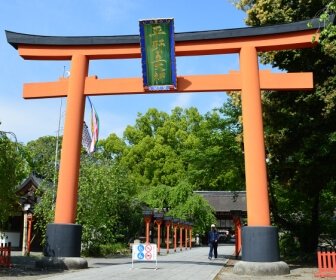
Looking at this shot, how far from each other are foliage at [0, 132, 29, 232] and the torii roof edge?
365 centimetres

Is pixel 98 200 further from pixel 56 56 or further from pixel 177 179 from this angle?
pixel 177 179

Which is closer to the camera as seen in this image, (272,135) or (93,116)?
(272,135)

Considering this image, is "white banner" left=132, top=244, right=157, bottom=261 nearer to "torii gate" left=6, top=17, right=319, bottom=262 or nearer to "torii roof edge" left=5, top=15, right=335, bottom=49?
"torii gate" left=6, top=17, right=319, bottom=262

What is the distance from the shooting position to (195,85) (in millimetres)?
11930

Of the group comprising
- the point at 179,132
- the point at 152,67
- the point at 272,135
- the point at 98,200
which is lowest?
the point at 98,200

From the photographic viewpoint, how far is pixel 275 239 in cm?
1057

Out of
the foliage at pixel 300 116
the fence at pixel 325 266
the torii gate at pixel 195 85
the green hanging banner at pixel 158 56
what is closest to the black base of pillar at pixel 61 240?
the torii gate at pixel 195 85

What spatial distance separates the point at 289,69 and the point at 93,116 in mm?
12308

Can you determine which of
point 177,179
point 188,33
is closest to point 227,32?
point 188,33

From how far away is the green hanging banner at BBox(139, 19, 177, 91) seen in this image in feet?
38.2

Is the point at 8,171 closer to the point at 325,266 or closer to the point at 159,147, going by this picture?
the point at 325,266

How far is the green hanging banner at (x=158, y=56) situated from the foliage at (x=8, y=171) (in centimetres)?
439

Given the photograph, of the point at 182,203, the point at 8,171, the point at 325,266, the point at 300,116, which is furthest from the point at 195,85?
the point at 182,203

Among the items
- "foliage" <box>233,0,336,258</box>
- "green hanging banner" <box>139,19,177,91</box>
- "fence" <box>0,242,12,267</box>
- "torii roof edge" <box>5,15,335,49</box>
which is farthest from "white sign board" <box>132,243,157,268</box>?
"torii roof edge" <box>5,15,335,49</box>
